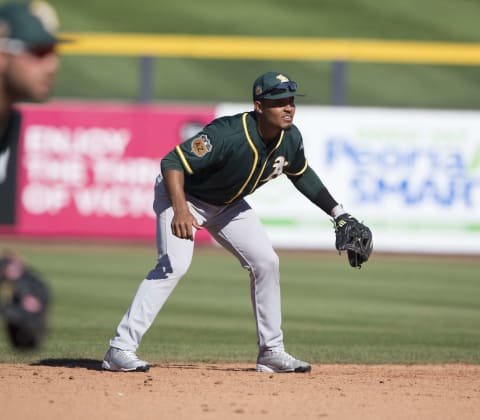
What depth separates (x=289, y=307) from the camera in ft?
39.1

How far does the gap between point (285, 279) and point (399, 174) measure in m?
3.61

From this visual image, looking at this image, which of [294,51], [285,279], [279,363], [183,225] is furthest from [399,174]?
[183,225]

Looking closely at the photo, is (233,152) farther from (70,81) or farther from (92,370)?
(70,81)

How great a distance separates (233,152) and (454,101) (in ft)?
83.7

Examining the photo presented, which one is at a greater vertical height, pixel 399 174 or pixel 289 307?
pixel 399 174

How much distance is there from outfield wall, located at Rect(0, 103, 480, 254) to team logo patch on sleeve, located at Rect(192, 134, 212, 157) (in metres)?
9.84

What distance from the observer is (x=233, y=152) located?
7.25 m

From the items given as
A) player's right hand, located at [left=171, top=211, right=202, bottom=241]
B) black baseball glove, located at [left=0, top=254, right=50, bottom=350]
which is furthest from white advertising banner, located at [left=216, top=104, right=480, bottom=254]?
black baseball glove, located at [left=0, top=254, right=50, bottom=350]

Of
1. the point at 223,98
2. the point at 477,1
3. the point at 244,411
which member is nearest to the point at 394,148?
the point at 244,411

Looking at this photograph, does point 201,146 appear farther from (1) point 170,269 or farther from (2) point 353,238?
(2) point 353,238

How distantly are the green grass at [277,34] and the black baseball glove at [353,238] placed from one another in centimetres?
2375

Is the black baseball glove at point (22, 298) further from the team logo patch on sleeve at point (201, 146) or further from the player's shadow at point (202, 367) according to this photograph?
the player's shadow at point (202, 367)

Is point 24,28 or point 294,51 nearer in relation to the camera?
point 24,28

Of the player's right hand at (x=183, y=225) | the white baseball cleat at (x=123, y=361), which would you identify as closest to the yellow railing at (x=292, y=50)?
the white baseball cleat at (x=123, y=361)
